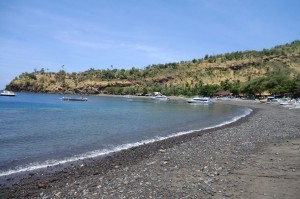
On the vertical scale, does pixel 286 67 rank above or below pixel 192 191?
above

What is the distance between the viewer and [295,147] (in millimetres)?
21406

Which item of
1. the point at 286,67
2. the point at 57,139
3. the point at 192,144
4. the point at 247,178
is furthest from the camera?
the point at 286,67

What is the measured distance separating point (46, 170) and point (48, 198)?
18.7ft

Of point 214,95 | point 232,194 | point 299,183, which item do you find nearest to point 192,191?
point 232,194

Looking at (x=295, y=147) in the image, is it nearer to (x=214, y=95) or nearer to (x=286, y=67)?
(x=214, y=95)

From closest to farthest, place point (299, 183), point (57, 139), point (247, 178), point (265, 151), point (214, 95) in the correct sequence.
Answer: point (299, 183), point (247, 178), point (265, 151), point (57, 139), point (214, 95)

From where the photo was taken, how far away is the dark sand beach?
480 inches

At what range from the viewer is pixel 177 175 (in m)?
14.6

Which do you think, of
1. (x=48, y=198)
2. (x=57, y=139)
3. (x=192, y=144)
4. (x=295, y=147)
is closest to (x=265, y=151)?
(x=295, y=147)

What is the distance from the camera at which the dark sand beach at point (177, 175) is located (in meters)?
12.2

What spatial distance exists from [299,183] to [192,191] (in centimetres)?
442

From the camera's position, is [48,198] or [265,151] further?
[265,151]

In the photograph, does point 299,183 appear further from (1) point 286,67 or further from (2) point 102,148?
(1) point 286,67

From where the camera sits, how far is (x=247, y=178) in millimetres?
13852
